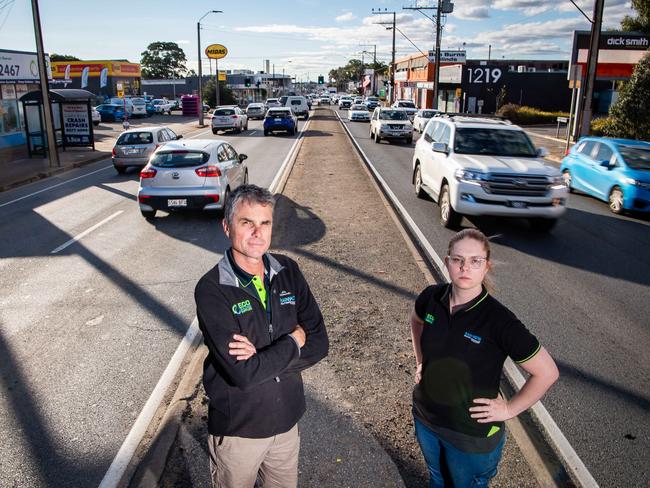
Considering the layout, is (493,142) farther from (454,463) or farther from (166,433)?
(454,463)

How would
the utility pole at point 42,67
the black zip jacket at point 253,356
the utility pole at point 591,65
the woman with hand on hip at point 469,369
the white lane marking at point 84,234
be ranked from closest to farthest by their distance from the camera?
1. the black zip jacket at point 253,356
2. the woman with hand on hip at point 469,369
3. the white lane marking at point 84,234
4. the utility pole at point 591,65
5. the utility pole at point 42,67

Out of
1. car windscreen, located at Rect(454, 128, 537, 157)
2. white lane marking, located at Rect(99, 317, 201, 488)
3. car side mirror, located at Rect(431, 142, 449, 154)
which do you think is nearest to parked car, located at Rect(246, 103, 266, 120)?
car windscreen, located at Rect(454, 128, 537, 157)

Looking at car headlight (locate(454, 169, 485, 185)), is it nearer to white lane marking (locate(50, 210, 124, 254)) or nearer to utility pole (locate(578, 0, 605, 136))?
white lane marking (locate(50, 210, 124, 254))

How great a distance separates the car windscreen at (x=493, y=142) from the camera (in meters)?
11.7

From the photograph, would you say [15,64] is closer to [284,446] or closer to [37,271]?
[37,271]

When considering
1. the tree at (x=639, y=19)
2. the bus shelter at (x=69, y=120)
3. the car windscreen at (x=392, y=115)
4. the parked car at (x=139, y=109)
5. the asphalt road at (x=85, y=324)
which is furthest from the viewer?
the parked car at (x=139, y=109)

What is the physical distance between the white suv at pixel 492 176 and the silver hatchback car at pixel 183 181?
467cm

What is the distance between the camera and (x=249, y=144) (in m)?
29.5

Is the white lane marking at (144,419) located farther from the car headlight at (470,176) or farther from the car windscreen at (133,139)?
the car windscreen at (133,139)

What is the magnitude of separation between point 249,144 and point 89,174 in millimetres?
10431

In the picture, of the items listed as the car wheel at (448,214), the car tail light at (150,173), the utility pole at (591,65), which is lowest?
the car wheel at (448,214)

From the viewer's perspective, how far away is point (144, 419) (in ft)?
15.4

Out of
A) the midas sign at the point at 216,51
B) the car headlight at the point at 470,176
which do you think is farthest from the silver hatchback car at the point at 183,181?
the midas sign at the point at 216,51

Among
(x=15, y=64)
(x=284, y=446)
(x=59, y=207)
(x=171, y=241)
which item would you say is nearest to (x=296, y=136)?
(x=15, y=64)
